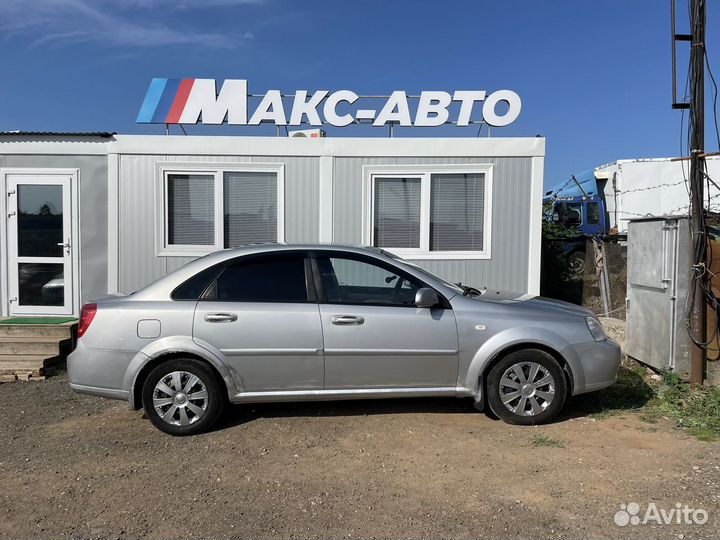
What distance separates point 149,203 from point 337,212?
2.76 metres

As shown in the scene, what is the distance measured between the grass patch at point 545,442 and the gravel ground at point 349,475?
0.07 ft

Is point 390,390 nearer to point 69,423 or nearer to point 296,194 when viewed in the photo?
point 69,423

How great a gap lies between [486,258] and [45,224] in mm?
6531

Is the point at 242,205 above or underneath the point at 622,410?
above

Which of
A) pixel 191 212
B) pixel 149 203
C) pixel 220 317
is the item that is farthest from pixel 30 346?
pixel 220 317

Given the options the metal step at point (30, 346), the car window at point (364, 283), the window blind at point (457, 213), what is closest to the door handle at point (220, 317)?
the car window at point (364, 283)

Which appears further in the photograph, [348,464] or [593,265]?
[593,265]

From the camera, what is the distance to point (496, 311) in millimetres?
4773

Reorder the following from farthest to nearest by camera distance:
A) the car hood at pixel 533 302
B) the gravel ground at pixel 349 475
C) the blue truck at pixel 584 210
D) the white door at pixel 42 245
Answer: the blue truck at pixel 584 210, the white door at pixel 42 245, the car hood at pixel 533 302, the gravel ground at pixel 349 475

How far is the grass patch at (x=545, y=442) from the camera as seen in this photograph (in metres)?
4.33

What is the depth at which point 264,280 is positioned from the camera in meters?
4.81

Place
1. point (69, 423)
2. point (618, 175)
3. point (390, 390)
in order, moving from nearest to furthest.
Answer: point (390, 390)
point (69, 423)
point (618, 175)

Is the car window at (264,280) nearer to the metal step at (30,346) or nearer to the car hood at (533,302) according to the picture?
the car hood at (533,302)

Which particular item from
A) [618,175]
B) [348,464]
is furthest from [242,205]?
[618,175]
